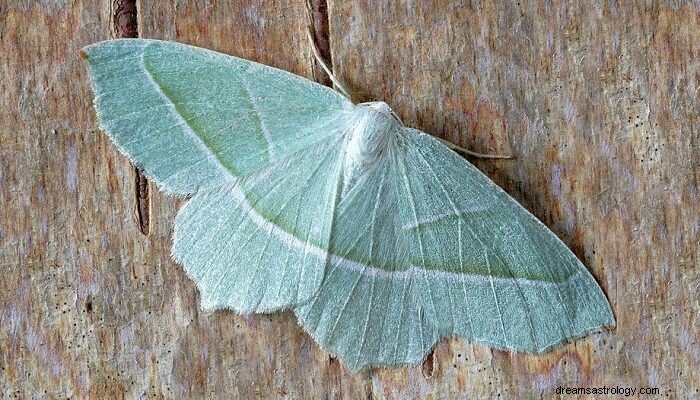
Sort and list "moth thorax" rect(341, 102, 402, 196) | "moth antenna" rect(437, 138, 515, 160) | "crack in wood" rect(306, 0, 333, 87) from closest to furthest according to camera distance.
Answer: "moth thorax" rect(341, 102, 402, 196) < "moth antenna" rect(437, 138, 515, 160) < "crack in wood" rect(306, 0, 333, 87)

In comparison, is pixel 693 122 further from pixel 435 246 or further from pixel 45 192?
pixel 45 192

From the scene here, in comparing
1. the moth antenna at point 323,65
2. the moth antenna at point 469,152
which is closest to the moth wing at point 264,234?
the moth antenna at point 323,65

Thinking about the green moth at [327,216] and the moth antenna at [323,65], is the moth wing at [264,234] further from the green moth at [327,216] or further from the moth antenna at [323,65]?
the moth antenna at [323,65]

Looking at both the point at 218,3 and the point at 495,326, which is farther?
the point at 218,3

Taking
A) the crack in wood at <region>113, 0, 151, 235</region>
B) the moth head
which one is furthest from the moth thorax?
the crack in wood at <region>113, 0, 151, 235</region>

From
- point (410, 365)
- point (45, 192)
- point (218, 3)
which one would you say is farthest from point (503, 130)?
point (45, 192)

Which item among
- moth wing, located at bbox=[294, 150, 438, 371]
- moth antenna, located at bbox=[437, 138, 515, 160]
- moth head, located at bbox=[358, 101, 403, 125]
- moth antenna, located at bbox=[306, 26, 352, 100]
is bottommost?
moth wing, located at bbox=[294, 150, 438, 371]

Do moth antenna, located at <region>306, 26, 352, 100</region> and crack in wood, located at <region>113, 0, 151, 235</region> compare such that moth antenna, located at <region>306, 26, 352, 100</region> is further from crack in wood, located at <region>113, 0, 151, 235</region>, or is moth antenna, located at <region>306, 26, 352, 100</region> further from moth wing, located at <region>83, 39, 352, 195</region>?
crack in wood, located at <region>113, 0, 151, 235</region>
